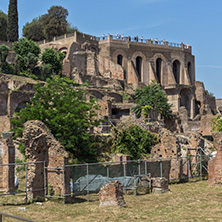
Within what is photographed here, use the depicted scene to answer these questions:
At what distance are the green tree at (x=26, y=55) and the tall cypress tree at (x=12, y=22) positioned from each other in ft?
24.8

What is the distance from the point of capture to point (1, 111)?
1382 inches

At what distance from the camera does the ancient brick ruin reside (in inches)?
568

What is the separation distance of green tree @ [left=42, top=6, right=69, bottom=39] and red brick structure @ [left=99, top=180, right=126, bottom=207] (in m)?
49.9

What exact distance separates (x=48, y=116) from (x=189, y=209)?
11.5 meters

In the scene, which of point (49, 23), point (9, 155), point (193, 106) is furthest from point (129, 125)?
point (49, 23)

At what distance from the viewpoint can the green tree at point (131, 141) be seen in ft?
A: 80.6

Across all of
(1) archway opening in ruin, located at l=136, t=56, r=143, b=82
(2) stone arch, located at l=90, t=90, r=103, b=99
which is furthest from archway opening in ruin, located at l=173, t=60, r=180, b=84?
(2) stone arch, located at l=90, t=90, r=103, b=99

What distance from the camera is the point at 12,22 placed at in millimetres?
55094

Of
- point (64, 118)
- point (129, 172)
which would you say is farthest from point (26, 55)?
point (129, 172)

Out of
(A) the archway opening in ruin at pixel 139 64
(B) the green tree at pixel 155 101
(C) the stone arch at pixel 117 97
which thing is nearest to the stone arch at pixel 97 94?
(C) the stone arch at pixel 117 97

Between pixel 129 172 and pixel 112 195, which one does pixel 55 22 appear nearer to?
pixel 129 172

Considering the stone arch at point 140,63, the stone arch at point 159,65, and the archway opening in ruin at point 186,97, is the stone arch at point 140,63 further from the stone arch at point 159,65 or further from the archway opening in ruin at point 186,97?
the archway opening in ruin at point 186,97

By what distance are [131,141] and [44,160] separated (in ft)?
35.6

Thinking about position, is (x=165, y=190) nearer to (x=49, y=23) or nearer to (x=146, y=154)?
(x=146, y=154)
